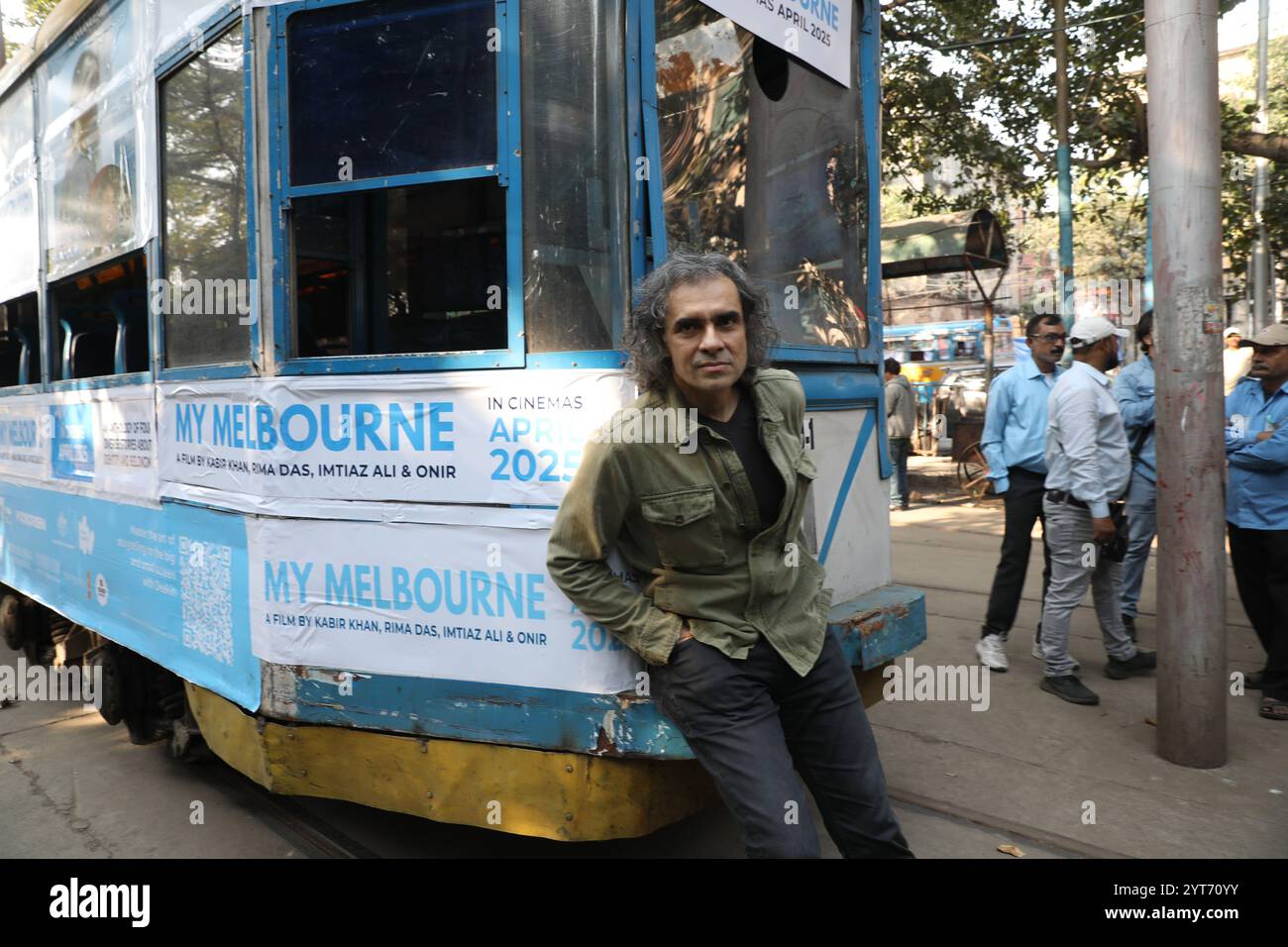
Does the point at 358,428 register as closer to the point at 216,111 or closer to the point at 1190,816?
the point at 216,111

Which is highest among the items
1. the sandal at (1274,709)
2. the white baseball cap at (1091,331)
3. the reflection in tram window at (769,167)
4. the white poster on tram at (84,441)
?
the reflection in tram window at (769,167)

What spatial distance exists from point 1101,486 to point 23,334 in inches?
225

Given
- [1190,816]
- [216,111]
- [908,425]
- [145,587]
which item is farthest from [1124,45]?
[145,587]

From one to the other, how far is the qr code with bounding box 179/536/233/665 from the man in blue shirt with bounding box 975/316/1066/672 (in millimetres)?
3746

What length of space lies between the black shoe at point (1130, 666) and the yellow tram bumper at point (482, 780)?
316 cm

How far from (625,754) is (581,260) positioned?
53.5 inches

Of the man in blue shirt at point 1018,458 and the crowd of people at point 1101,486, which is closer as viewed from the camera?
the crowd of people at point 1101,486

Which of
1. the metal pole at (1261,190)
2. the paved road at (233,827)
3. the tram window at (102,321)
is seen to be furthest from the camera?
the metal pole at (1261,190)

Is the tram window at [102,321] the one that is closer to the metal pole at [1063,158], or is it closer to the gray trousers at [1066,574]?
the gray trousers at [1066,574]

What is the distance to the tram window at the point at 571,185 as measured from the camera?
274cm

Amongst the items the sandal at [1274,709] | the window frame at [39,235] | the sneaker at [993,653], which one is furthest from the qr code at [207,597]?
the sandal at [1274,709]

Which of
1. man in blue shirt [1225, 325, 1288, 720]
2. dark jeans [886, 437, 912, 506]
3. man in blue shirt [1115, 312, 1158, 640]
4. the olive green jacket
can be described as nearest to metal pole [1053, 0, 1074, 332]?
dark jeans [886, 437, 912, 506]

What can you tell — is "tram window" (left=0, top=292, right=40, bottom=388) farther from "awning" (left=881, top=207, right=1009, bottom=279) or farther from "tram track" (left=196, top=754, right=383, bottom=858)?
"awning" (left=881, top=207, right=1009, bottom=279)

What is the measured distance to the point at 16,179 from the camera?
5.27 meters
